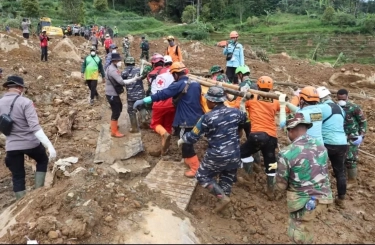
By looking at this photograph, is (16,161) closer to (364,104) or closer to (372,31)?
(364,104)

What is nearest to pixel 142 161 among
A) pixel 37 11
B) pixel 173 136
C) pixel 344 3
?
pixel 173 136

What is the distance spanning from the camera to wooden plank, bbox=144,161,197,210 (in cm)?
491

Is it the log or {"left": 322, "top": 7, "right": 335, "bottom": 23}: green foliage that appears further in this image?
{"left": 322, "top": 7, "right": 335, "bottom": 23}: green foliage

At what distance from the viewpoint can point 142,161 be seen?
20.9 feet

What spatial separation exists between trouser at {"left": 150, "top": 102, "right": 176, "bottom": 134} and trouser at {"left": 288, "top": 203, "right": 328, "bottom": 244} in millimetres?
3099

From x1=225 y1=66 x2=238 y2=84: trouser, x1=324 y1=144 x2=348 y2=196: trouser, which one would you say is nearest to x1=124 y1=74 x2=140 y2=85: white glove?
x1=225 y1=66 x2=238 y2=84: trouser

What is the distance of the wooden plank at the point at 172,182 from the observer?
16.1 ft

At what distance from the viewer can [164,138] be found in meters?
6.09

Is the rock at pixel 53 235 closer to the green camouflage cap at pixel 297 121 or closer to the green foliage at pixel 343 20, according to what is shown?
the green camouflage cap at pixel 297 121

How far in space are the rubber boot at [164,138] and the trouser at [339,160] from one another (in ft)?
8.26

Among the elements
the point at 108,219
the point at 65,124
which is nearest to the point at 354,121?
the point at 108,219

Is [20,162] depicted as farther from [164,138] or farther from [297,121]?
[297,121]

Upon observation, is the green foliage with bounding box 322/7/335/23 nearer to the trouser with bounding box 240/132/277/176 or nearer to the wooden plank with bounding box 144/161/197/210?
the trouser with bounding box 240/132/277/176

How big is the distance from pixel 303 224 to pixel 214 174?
53.4 inches
